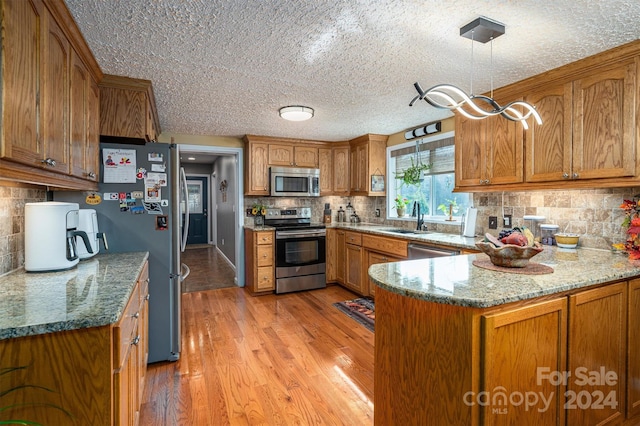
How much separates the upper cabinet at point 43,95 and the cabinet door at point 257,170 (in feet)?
8.37

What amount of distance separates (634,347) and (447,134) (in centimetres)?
254

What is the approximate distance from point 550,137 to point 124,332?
2.91 meters

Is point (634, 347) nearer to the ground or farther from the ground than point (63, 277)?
nearer to the ground

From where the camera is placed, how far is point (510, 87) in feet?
8.50

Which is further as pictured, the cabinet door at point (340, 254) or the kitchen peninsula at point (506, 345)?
the cabinet door at point (340, 254)

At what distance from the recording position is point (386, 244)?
3707 millimetres

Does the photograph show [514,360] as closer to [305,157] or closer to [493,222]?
[493,222]

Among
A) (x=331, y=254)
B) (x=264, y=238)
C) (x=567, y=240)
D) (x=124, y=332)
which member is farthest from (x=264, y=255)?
(x=567, y=240)

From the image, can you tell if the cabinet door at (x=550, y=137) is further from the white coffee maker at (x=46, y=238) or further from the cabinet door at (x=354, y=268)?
the white coffee maker at (x=46, y=238)

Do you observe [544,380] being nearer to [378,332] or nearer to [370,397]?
[378,332]

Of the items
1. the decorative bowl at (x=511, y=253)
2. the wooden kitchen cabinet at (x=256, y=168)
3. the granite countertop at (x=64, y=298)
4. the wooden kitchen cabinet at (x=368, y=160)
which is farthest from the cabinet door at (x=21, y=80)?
the wooden kitchen cabinet at (x=368, y=160)

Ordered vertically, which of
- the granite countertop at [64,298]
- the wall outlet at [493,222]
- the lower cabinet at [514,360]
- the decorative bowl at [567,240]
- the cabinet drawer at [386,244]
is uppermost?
the wall outlet at [493,222]

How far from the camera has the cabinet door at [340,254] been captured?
4.59 m

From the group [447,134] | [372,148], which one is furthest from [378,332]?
[372,148]
